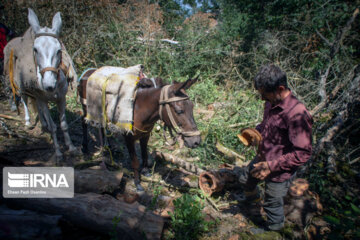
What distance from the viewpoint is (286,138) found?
7.57ft

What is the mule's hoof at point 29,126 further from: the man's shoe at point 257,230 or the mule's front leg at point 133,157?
the man's shoe at point 257,230

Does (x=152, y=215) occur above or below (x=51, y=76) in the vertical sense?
below

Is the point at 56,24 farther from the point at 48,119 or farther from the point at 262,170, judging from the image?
the point at 262,170

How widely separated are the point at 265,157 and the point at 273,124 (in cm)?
44

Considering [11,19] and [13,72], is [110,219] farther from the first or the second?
[11,19]

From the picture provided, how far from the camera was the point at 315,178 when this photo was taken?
3682mm

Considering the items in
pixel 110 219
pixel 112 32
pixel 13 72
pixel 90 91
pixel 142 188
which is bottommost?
pixel 142 188

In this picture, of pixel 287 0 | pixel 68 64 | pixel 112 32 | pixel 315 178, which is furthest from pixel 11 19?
pixel 315 178

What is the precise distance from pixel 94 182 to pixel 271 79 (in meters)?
2.72

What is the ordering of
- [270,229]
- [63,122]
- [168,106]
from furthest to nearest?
1. [63,122]
2. [168,106]
3. [270,229]

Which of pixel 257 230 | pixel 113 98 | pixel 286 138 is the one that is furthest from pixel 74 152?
pixel 286 138

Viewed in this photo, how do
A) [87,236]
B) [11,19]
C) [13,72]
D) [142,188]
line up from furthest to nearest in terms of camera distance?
1. [11,19]
2. [13,72]
3. [142,188]
4. [87,236]

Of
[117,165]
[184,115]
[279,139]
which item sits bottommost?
[117,165]

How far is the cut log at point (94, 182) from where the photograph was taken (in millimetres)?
2854
